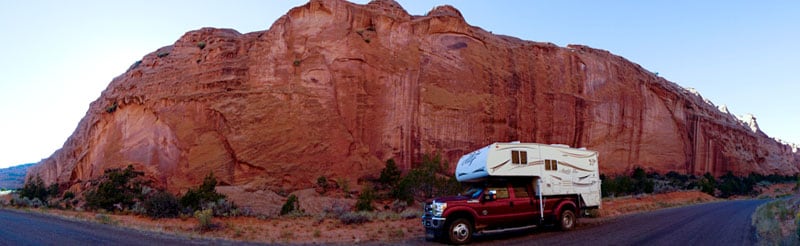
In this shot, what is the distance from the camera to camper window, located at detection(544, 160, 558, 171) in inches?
535

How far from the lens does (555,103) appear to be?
4300 cm

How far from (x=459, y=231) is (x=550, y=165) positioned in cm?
398

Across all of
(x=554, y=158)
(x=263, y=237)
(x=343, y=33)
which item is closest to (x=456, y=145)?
(x=343, y=33)

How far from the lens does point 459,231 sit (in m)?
11.5

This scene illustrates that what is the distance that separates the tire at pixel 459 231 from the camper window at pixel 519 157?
2.55 meters

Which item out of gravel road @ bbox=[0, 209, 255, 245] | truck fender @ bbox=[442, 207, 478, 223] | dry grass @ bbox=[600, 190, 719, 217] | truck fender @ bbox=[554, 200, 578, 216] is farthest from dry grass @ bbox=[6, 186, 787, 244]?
truck fender @ bbox=[554, 200, 578, 216]

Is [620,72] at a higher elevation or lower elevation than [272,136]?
higher

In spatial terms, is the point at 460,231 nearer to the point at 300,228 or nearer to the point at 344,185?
the point at 300,228

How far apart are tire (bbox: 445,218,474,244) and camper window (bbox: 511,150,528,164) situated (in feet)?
8.36

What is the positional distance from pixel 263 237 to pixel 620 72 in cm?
4586

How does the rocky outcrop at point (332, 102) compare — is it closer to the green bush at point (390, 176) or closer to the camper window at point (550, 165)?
the green bush at point (390, 176)

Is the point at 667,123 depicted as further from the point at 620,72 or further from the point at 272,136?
the point at 272,136

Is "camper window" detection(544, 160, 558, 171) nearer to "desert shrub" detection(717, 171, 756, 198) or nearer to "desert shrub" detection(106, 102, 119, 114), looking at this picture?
"desert shrub" detection(106, 102, 119, 114)

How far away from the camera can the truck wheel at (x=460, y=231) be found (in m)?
11.4
